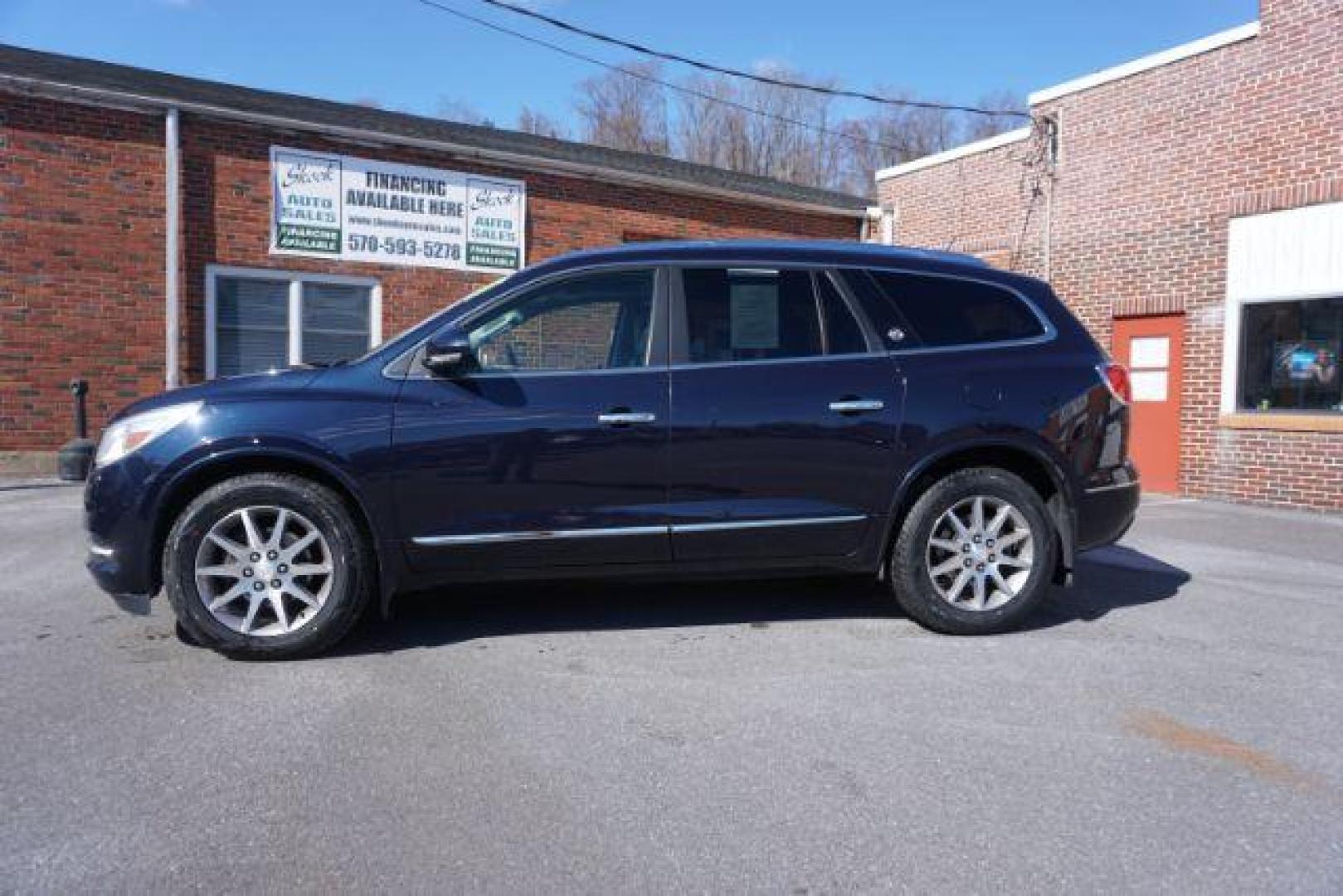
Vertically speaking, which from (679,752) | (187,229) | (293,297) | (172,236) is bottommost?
(679,752)

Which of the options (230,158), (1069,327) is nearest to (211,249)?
(230,158)

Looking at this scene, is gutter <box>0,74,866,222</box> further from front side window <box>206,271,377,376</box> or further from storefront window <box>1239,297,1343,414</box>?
storefront window <box>1239,297,1343,414</box>

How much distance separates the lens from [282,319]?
1168cm

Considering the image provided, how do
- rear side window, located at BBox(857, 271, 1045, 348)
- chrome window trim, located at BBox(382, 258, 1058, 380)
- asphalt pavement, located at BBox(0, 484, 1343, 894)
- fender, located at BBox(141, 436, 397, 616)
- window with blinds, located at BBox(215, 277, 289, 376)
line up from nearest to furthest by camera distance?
1. asphalt pavement, located at BBox(0, 484, 1343, 894)
2. fender, located at BBox(141, 436, 397, 616)
3. chrome window trim, located at BBox(382, 258, 1058, 380)
4. rear side window, located at BBox(857, 271, 1045, 348)
5. window with blinds, located at BBox(215, 277, 289, 376)

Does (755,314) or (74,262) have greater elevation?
(74,262)

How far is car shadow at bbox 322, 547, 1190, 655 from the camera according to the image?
15.3 ft

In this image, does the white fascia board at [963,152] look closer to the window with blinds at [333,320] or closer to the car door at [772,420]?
the window with blinds at [333,320]

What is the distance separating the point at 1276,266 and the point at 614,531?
8.79 metres

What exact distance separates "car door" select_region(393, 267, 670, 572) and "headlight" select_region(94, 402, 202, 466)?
92 centimetres

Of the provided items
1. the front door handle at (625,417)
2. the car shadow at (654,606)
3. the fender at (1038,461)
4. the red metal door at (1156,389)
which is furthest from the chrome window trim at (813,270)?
the red metal door at (1156,389)

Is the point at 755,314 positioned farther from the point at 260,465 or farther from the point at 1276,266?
the point at 1276,266

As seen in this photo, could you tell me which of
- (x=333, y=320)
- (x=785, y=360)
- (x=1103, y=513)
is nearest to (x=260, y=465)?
(x=785, y=360)

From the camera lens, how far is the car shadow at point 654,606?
4.65 metres

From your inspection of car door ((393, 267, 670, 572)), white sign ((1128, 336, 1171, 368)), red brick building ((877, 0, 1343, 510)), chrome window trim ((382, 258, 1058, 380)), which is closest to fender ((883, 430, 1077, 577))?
chrome window trim ((382, 258, 1058, 380))
